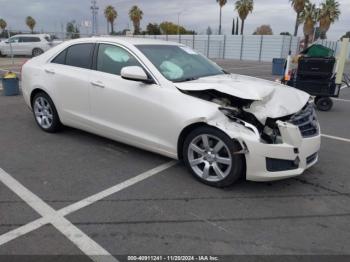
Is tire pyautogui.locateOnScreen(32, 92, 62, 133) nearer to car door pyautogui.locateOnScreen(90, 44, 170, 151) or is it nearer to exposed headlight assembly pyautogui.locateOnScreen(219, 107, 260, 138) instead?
car door pyautogui.locateOnScreen(90, 44, 170, 151)

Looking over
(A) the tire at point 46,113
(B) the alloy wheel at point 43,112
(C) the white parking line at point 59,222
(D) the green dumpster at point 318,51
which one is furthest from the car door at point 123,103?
(D) the green dumpster at point 318,51

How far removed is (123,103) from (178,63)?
933 mm

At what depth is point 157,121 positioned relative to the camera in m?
3.99

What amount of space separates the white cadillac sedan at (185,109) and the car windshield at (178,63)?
0.06 feet

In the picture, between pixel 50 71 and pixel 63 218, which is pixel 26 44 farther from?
pixel 63 218

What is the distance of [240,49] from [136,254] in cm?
3507

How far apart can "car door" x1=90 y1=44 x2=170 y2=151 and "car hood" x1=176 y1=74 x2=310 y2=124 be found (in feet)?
1.53

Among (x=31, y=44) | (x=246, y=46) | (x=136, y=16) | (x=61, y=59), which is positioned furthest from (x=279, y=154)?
(x=136, y=16)

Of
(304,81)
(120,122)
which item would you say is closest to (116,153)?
(120,122)

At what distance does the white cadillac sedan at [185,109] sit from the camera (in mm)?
3475

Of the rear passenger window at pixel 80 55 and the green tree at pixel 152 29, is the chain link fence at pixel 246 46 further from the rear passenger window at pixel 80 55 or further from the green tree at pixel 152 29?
the green tree at pixel 152 29

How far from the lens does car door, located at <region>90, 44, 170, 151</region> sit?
13.2 ft

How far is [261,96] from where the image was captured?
3.62m

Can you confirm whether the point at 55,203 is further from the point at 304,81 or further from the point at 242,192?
the point at 304,81
